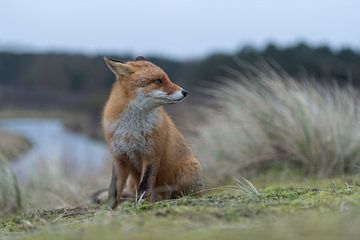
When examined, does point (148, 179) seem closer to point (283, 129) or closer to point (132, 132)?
point (132, 132)

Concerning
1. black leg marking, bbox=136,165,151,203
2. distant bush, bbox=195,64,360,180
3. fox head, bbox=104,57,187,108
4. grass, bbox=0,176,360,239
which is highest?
fox head, bbox=104,57,187,108

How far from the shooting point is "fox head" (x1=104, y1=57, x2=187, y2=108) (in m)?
5.42

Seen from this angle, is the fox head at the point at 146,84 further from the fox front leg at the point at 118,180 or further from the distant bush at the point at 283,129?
Answer: the distant bush at the point at 283,129

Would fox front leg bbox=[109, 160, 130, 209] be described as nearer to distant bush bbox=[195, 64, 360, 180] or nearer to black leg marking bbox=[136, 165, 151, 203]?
black leg marking bbox=[136, 165, 151, 203]

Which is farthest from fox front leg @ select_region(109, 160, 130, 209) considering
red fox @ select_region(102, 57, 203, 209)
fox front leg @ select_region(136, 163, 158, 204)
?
fox front leg @ select_region(136, 163, 158, 204)

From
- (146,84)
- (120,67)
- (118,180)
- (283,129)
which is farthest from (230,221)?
(283,129)

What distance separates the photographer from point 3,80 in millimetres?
63156

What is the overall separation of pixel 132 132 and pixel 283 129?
4642 mm

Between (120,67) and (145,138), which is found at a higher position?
(120,67)

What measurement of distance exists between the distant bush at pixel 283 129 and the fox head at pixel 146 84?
12.8 feet

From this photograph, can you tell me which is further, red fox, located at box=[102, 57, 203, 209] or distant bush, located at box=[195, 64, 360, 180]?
distant bush, located at box=[195, 64, 360, 180]

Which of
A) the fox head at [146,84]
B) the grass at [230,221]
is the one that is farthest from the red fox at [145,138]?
the grass at [230,221]

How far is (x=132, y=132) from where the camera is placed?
5250 mm

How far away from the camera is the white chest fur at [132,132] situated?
5.23m
